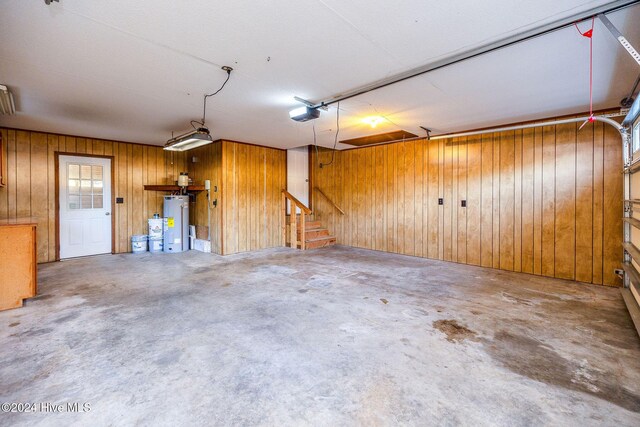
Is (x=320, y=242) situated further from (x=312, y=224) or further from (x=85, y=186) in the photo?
(x=85, y=186)

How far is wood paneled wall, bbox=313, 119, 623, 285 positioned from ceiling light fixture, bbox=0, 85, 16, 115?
19.6ft

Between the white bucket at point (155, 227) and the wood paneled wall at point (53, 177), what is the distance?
502 millimetres

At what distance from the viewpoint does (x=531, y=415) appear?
1647 mm

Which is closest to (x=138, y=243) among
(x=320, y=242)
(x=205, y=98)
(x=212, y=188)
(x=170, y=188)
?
(x=170, y=188)

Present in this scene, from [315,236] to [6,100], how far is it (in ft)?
19.0

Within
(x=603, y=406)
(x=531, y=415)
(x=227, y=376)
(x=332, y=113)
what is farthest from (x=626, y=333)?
(x=332, y=113)

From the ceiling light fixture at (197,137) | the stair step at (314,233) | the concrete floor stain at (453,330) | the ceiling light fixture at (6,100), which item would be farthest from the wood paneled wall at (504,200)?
the ceiling light fixture at (6,100)

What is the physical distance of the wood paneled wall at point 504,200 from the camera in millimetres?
4102

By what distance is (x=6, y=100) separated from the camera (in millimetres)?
3393

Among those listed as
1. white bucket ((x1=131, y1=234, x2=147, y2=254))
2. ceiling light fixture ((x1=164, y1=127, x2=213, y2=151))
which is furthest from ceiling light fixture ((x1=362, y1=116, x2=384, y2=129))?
white bucket ((x1=131, y1=234, x2=147, y2=254))

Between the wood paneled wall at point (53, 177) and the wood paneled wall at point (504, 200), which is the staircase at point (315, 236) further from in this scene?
the wood paneled wall at point (53, 177)

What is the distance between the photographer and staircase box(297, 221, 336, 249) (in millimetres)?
7125

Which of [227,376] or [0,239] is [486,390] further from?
[0,239]

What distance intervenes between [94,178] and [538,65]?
777cm
